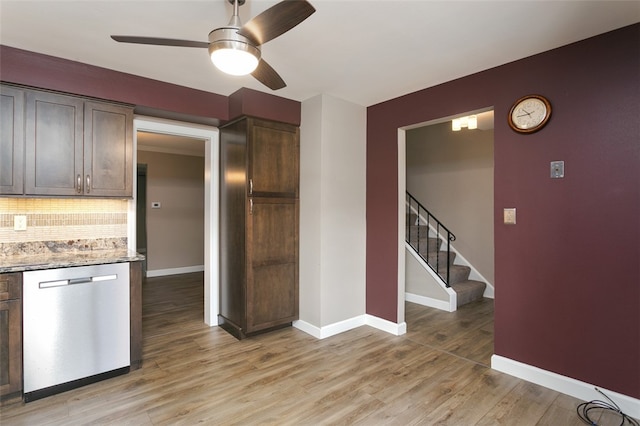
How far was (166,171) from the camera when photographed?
6.68 metres

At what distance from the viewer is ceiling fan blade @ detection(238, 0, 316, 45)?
1462 mm

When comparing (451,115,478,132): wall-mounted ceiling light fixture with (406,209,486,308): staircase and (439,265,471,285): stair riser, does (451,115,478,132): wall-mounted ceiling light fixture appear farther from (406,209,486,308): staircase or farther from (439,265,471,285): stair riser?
(439,265,471,285): stair riser

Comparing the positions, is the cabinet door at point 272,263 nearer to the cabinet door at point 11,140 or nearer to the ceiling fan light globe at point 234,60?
the ceiling fan light globe at point 234,60

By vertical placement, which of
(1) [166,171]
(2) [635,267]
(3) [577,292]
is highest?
(1) [166,171]

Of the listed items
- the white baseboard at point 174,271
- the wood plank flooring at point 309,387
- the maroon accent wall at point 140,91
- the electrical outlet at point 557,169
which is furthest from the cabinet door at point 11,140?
the white baseboard at point 174,271

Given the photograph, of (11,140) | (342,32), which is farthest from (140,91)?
(342,32)

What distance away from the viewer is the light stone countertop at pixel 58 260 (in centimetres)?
228

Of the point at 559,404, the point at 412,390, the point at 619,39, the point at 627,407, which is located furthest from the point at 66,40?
the point at 627,407

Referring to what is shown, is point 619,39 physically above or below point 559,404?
above

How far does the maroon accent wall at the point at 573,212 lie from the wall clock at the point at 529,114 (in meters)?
0.06

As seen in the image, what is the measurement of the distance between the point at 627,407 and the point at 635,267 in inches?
36.5

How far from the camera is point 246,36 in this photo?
5.59 feet

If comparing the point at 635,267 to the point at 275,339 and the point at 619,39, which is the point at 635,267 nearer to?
the point at 619,39

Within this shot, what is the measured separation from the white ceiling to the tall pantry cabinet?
0.72m
